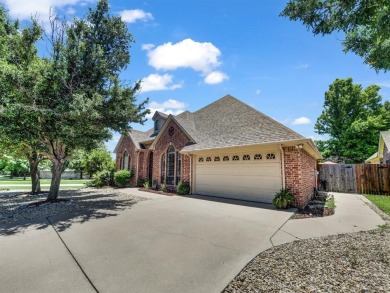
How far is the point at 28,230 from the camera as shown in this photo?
568 centimetres

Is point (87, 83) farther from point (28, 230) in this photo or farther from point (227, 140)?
point (227, 140)

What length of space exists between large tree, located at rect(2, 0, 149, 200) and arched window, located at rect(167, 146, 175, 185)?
4.76 m

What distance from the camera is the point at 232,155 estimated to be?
36.2ft

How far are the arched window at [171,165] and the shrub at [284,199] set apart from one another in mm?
7913

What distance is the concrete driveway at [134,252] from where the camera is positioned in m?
3.03

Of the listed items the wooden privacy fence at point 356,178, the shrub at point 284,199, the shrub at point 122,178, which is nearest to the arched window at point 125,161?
the shrub at point 122,178

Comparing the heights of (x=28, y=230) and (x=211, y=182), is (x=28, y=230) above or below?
below

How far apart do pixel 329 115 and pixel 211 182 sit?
2840 centimetres

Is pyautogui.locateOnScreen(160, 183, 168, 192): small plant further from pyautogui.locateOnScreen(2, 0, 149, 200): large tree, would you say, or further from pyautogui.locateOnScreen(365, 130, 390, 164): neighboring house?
pyautogui.locateOnScreen(365, 130, 390, 164): neighboring house

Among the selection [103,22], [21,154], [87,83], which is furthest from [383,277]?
[21,154]

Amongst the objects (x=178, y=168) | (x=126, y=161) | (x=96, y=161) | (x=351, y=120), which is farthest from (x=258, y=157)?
(x=351, y=120)

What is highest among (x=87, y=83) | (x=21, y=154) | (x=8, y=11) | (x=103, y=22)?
(x=8, y=11)

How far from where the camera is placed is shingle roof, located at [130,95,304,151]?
381 inches

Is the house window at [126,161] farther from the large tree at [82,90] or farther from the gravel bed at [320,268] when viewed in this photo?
the gravel bed at [320,268]
